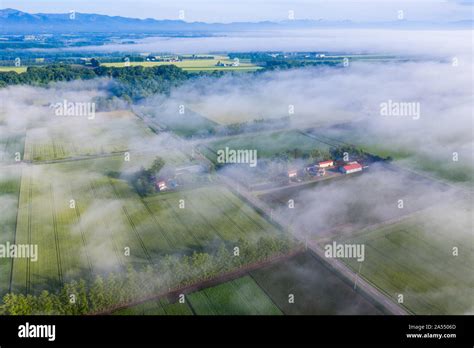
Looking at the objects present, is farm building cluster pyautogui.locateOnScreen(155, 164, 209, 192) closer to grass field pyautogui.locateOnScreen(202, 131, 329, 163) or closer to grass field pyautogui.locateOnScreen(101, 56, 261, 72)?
grass field pyautogui.locateOnScreen(202, 131, 329, 163)

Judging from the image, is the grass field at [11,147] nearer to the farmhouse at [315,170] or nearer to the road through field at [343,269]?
the road through field at [343,269]

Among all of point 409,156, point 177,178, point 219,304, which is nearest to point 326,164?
point 409,156

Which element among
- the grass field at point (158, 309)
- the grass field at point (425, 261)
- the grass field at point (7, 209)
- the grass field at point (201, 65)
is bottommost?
the grass field at point (158, 309)

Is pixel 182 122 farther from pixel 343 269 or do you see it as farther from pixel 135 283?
pixel 343 269

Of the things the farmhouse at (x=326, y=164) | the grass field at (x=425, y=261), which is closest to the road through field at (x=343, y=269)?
the grass field at (x=425, y=261)

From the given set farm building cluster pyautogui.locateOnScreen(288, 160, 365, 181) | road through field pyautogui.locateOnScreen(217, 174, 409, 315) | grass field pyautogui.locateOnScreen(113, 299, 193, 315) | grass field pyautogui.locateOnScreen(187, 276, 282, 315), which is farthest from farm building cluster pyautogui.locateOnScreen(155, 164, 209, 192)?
grass field pyautogui.locateOnScreen(113, 299, 193, 315)
